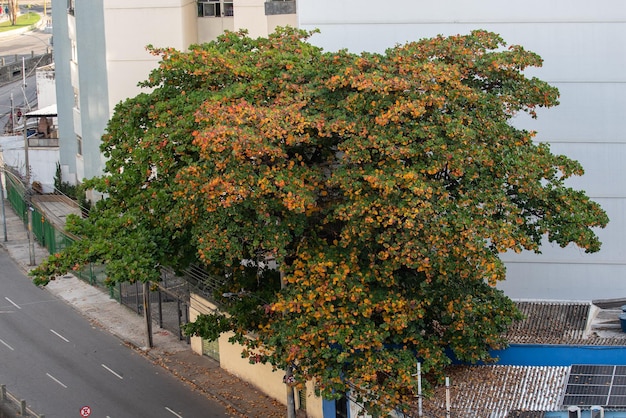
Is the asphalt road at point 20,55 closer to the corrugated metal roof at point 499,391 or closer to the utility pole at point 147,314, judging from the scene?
the utility pole at point 147,314

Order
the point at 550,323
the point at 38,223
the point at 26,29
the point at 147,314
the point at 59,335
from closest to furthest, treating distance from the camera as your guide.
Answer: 1. the point at 550,323
2. the point at 147,314
3. the point at 59,335
4. the point at 38,223
5. the point at 26,29

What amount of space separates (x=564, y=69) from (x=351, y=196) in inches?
529

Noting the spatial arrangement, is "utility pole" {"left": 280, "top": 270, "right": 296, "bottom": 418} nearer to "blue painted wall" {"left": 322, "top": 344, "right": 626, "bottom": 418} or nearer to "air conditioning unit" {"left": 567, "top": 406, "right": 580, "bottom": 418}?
"blue painted wall" {"left": 322, "top": 344, "right": 626, "bottom": 418}

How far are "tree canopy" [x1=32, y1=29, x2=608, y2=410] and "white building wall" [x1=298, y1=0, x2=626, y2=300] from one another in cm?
787

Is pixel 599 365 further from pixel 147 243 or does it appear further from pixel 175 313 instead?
pixel 175 313

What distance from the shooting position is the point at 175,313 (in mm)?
43000

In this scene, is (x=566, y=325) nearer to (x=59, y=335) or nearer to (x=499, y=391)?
(x=499, y=391)

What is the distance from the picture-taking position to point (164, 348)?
40000 millimetres

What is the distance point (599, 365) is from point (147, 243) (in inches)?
452

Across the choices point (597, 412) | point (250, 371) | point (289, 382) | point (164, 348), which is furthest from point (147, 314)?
point (597, 412)

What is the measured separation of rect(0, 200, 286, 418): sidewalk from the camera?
34688mm

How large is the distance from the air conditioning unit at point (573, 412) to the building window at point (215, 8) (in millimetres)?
29110

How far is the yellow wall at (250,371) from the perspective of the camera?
32.9 m

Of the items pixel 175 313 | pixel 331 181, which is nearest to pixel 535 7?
pixel 331 181
